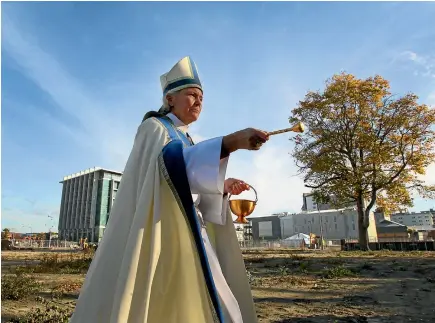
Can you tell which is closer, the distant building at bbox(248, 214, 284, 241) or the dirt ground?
the dirt ground

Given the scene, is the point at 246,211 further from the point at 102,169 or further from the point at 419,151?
the point at 102,169

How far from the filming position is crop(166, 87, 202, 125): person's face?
232cm

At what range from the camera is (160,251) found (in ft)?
5.80

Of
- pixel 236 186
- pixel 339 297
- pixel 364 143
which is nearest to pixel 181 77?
pixel 236 186

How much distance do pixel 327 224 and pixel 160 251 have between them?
68.8 meters

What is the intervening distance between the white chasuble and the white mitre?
549 mm

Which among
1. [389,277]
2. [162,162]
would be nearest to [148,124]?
[162,162]

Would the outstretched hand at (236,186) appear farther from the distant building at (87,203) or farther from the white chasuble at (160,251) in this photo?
the distant building at (87,203)

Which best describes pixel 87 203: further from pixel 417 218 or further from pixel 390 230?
pixel 417 218

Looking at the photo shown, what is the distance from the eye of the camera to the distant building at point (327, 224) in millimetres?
61688

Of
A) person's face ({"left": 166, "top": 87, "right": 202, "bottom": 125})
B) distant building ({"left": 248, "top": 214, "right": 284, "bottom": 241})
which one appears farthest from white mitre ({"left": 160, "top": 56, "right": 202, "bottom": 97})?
distant building ({"left": 248, "top": 214, "right": 284, "bottom": 241})

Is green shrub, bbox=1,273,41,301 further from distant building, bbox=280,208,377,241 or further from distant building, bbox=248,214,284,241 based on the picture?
distant building, bbox=248,214,284,241

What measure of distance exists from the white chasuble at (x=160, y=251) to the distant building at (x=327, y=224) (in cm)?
5941

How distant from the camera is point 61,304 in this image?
5152mm
